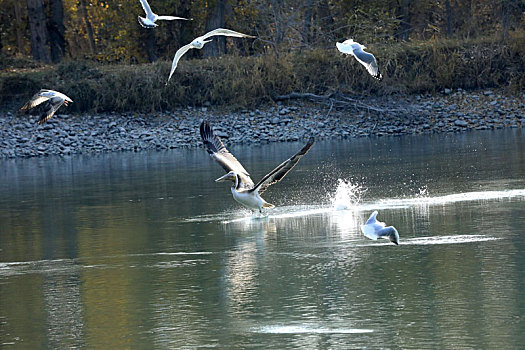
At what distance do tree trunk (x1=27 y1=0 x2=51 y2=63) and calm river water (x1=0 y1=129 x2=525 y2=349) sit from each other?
22.9 m

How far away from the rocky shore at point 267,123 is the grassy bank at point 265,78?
0.68m

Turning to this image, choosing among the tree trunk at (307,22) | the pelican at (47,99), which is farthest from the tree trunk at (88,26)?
the pelican at (47,99)

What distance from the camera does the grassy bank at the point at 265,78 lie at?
41.1 metres

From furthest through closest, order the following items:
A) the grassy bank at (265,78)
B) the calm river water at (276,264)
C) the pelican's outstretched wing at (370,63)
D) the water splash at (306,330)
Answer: the grassy bank at (265,78) < the pelican's outstretched wing at (370,63) < the calm river water at (276,264) < the water splash at (306,330)

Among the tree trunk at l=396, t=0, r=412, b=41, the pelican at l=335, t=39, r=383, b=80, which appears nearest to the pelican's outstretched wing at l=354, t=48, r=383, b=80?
the pelican at l=335, t=39, r=383, b=80

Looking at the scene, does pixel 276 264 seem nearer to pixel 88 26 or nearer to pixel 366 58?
pixel 366 58

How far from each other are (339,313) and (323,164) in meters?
16.5

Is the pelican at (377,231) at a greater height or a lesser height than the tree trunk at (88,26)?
lesser

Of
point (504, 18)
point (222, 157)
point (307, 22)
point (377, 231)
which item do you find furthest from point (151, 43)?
point (377, 231)

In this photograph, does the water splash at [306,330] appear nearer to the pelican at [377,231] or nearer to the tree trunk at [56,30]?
the pelican at [377,231]

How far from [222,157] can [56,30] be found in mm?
34107

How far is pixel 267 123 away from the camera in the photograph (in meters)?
39.1

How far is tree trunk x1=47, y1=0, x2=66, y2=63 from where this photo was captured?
161 ft

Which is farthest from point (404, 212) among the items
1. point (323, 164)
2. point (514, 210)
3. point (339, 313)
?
point (323, 164)
